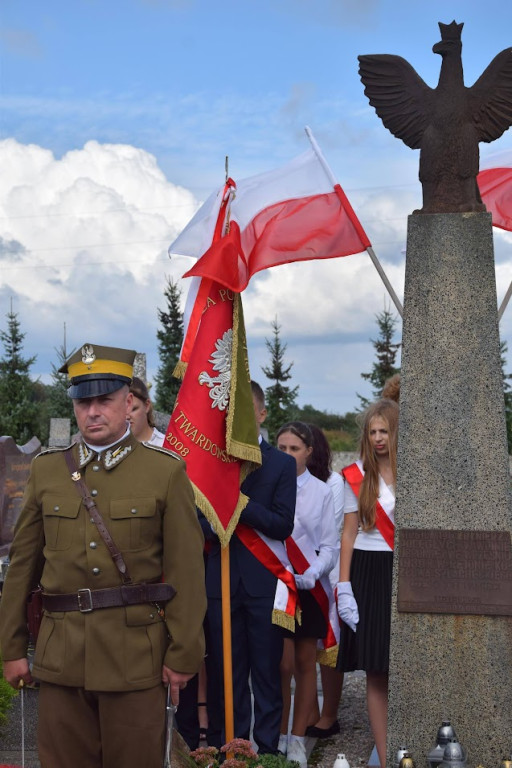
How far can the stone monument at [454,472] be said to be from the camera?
505 centimetres

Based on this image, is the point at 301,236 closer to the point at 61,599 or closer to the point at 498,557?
the point at 498,557

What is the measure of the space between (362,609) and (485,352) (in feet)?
5.02

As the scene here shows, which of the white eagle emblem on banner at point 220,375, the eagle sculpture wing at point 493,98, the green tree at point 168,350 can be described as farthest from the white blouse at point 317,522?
the green tree at point 168,350

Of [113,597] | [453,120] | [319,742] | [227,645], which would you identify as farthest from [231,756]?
[453,120]

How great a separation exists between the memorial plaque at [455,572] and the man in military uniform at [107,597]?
1.59 meters

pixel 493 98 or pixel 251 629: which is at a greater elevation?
pixel 493 98

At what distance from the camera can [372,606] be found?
5648 mm

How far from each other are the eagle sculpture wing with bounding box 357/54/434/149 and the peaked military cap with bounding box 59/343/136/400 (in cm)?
219

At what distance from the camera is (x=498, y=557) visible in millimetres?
5047

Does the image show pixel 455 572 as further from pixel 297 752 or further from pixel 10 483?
pixel 10 483

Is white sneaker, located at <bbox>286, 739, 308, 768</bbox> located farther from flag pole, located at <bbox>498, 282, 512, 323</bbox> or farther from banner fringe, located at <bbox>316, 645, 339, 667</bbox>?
flag pole, located at <bbox>498, 282, 512, 323</bbox>

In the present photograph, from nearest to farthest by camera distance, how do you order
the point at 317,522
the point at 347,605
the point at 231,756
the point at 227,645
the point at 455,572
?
the point at 231,756 → the point at 455,572 → the point at 227,645 → the point at 347,605 → the point at 317,522

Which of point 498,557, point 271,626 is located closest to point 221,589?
point 271,626

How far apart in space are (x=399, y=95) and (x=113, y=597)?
10.00ft
